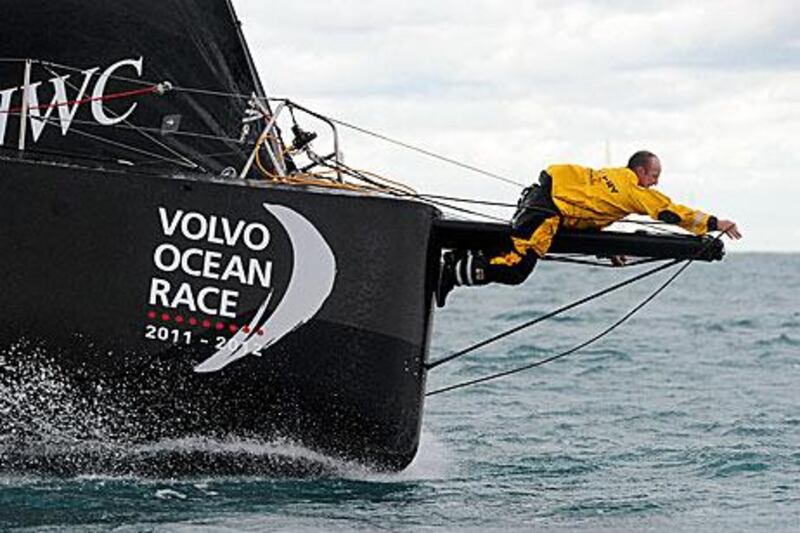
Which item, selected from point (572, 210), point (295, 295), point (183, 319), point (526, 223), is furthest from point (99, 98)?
point (572, 210)

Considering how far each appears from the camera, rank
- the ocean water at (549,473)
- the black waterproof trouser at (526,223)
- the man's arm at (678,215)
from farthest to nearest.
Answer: the black waterproof trouser at (526,223) → the man's arm at (678,215) → the ocean water at (549,473)

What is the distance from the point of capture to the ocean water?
7.06m

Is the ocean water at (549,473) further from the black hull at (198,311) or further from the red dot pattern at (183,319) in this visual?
the red dot pattern at (183,319)

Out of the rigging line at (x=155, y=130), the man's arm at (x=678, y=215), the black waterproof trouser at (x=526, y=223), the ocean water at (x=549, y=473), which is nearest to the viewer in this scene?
the ocean water at (x=549, y=473)

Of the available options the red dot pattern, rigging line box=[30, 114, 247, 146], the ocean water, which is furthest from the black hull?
rigging line box=[30, 114, 247, 146]

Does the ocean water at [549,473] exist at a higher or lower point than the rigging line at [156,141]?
lower

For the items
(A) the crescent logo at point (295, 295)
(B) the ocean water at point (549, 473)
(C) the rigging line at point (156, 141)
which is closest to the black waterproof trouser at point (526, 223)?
(A) the crescent logo at point (295, 295)

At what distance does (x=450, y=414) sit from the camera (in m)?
11.2

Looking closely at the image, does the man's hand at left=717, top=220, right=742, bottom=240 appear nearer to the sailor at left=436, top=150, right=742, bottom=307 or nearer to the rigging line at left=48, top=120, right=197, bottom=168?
the sailor at left=436, top=150, right=742, bottom=307

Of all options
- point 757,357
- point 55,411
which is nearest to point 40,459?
point 55,411

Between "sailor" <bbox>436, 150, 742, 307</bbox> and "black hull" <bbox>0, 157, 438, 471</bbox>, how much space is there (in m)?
0.37

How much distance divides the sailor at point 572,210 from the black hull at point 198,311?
366 mm

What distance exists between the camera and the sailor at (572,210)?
7457 millimetres

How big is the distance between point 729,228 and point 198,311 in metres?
2.21
